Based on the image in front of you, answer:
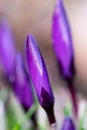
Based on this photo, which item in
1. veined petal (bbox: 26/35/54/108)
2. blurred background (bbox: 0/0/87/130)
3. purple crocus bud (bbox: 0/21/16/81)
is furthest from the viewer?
blurred background (bbox: 0/0/87/130)

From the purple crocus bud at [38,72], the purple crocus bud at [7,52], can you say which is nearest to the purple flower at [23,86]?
the purple crocus bud at [7,52]

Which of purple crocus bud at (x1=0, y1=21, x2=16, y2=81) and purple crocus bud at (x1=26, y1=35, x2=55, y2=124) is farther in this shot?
purple crocus bud at (x1=0, y1=21, x2=16, y2=81)

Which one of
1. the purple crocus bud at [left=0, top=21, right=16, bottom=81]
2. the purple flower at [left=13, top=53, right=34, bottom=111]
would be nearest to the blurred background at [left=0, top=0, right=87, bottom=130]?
the purple crocus bud at [left=0, top=21, right=16, bottom=81]

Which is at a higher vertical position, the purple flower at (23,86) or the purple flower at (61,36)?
the purple flower at (61,36)

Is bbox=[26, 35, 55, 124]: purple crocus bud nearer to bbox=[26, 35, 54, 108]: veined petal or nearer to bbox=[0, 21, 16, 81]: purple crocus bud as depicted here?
bbox=[26, 35, 54, 108]: veined petal

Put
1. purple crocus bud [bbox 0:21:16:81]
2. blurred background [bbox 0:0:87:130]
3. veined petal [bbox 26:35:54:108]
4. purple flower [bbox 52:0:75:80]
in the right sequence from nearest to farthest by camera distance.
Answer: veined petal [bbox 26:35:54:108]
purple flower [bbox 52:0:75:80]
purple crocus bud [bbox 0:21:16:81]
blurred background [bbox 0:0:87:130]

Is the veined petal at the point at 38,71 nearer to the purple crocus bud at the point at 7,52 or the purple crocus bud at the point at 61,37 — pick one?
the purple crocus bud at the point at 61,37
